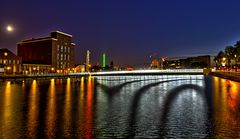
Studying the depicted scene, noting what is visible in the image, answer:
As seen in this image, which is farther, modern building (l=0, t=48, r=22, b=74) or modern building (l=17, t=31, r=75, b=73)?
modern building (l=17, t=31, r=75, b=73)

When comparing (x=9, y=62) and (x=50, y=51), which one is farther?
(x=50, y=51)

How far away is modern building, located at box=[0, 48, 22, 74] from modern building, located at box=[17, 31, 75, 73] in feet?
63.6

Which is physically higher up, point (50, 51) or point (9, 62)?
point (50, 51)

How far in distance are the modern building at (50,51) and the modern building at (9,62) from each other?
19.4 metres

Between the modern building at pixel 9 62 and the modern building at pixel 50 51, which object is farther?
the modern building at pixel 50 51

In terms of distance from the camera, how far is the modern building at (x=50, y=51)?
121625 mm

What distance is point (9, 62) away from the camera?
8825cm

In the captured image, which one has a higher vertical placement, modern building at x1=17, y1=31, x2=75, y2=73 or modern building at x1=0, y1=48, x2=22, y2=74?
modern building at x1=17, y1=31, x2=75, y2=73

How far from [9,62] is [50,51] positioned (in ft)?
115

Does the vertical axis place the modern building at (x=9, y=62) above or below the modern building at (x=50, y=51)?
below

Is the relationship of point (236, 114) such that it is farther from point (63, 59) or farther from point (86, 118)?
point (63, 59)

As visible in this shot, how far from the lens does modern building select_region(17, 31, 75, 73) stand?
122 meters

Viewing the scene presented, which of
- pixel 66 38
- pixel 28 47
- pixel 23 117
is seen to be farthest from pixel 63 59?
pixel 23 117

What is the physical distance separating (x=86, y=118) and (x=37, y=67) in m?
99.9
